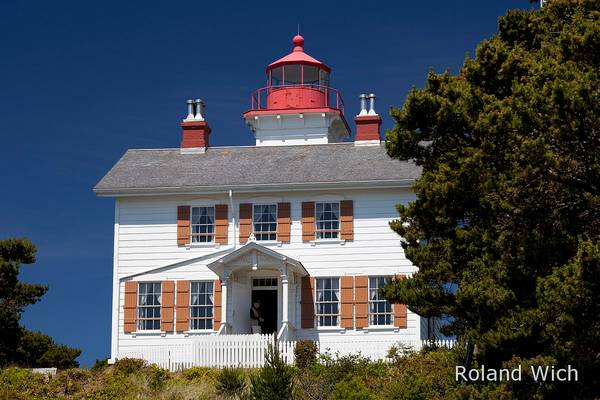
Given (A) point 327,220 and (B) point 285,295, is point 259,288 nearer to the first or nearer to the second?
(B) point 285,295

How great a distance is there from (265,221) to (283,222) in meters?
0.57

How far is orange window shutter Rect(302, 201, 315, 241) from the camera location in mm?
31297

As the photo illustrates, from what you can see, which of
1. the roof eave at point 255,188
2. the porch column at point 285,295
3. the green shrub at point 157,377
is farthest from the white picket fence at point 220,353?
the roof eave at point 255,188

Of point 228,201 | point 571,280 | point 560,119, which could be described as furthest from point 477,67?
point 228,201

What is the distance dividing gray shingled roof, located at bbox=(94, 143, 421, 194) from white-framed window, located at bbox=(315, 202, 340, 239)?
2.66 feet

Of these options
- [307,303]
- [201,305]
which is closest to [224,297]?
[201,305]

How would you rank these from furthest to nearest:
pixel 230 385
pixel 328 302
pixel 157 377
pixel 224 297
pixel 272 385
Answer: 1. pixel 328 302
2. pixel 224 297
3. pixel 157 377
4. pixel 230 385
5. pixel 272 385

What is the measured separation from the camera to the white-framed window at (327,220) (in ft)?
102

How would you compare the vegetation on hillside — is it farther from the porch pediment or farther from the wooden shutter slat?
the wooden shutter slat

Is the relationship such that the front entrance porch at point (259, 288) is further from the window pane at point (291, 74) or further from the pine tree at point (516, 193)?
the window pane at point (291, 74)

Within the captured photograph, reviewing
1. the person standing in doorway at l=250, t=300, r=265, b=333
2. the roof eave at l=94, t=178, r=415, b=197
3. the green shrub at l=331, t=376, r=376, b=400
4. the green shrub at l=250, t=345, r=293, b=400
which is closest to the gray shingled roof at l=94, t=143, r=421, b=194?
the roof eave at l=94, t=178, r=415, b=197

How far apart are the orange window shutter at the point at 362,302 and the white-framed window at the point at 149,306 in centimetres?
573

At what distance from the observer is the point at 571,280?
15.6m

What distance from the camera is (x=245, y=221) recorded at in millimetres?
31703
